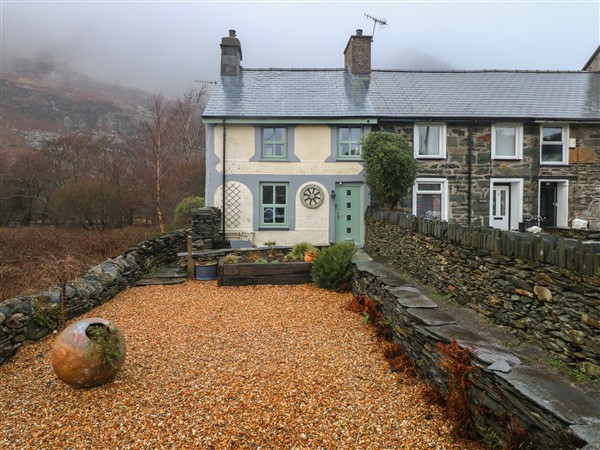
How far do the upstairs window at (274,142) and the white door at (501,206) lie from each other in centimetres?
857

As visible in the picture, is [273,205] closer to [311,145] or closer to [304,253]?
[311,145]

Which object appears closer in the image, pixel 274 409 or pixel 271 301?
pixel 274 409

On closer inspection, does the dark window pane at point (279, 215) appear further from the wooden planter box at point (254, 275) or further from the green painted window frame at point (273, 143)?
the wooden planter box at point (254, 275)

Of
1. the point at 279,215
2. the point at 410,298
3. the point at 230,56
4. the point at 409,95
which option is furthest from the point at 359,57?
the point at 410,298

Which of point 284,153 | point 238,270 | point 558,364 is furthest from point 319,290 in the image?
point 284,153

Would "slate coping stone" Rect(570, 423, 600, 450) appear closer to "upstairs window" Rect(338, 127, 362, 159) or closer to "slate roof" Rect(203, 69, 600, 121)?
"upstairs window" Rect(338, 127, 362, 159)

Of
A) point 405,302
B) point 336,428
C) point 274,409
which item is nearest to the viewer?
point 336,428

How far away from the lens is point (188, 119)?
27.4 m

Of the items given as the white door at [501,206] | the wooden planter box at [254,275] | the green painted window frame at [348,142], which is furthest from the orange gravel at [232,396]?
the white door at [501,206]

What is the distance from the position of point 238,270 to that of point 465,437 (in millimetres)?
6800

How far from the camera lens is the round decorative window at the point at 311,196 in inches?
565

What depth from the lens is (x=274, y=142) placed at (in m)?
14.4

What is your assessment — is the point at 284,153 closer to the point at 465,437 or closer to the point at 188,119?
the point at 465,437

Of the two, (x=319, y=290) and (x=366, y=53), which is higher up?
(x=366, y=53)
